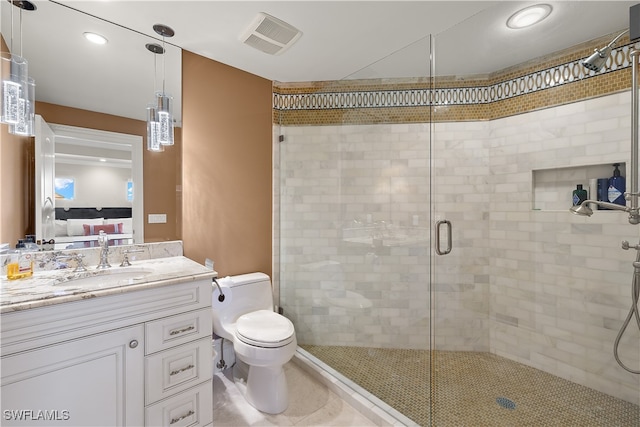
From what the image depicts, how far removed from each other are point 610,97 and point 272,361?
2348mm

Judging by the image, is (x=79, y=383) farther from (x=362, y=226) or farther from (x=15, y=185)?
(x=362, y=226)

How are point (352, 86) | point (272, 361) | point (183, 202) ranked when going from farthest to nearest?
point (352, 86) → point (183, 202) → point (272, 361)

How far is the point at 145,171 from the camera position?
6.00ft

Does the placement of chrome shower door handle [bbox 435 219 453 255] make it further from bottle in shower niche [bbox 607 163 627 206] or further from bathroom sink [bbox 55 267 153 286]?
bathroom sink [bbox 55 267 153 286]

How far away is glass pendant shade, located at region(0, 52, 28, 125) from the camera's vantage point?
128cm

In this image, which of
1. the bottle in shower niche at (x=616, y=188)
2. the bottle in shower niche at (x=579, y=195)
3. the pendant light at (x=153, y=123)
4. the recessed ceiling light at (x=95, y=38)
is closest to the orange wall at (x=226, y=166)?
the pendant light at (x=153, y=123)

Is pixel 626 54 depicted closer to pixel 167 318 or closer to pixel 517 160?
pixel 517 160

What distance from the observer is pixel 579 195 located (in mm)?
Result: 1647

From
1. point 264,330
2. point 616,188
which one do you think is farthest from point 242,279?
point 616,188

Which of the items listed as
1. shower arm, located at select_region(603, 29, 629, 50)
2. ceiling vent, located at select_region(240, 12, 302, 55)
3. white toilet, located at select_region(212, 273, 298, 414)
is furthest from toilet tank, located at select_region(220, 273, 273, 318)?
shower arm, located at select_region(603, 29, 629, 50)

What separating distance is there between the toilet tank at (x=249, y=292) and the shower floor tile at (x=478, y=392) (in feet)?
2.31

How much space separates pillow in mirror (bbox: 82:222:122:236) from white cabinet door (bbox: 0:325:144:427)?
746 mm

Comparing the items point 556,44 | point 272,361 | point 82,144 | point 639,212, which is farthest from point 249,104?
point 639,212

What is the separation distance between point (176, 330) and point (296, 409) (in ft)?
3.05
